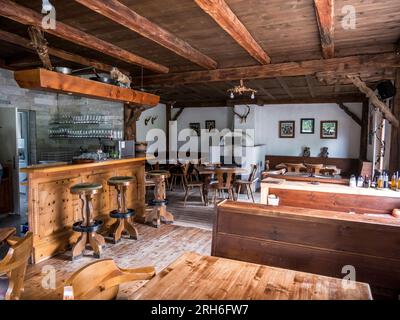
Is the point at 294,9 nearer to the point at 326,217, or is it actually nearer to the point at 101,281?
the point at 326,217

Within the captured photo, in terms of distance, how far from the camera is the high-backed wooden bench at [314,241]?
6.15ft

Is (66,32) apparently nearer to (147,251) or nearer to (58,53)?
(58,53)

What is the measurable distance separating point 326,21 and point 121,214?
11.2ft

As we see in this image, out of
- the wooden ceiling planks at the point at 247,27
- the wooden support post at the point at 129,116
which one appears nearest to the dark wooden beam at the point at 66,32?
the wooden ceiling planks at the point at 247,27

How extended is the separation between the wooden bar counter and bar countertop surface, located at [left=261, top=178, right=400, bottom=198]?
2330 millimetres

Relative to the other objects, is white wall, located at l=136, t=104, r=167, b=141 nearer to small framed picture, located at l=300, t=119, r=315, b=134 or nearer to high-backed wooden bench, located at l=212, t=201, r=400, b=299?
small framed picture, located at l=300, t=119, r=315, b=134

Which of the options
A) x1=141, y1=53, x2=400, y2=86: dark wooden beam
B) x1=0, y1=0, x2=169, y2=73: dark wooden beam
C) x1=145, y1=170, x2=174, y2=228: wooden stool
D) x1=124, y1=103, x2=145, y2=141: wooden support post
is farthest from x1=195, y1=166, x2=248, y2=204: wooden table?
A: x1=0, y1=0, x2=169, y2=73: dark wooden beam

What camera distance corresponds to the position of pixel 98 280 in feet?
4.40

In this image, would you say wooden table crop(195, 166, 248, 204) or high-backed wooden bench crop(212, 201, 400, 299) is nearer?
high-backed wooden bench crop(212, 201, 400, 299)

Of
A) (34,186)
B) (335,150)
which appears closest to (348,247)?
(34,186)

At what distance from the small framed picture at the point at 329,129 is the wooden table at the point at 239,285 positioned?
28.5ft

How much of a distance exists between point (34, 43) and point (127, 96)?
4.48 feet

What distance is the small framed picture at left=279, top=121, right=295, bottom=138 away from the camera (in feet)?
32.1
